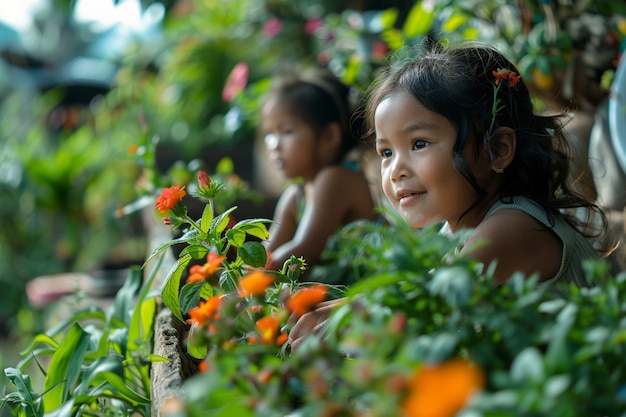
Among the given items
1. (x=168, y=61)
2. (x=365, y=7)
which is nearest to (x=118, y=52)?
(x=168, y=61)

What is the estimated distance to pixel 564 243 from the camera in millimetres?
1625

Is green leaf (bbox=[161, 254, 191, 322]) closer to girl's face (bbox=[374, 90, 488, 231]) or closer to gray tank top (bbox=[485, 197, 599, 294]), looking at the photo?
girl's face (bbox=[374, 90, 488, 231])

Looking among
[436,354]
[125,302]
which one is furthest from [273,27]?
[436,354]

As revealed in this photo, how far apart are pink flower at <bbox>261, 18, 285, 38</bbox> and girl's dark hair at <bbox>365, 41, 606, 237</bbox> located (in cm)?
278

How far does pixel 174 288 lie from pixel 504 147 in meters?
0.72

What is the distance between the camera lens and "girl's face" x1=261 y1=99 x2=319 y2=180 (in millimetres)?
2621

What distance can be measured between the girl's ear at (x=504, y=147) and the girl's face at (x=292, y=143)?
1.01 m

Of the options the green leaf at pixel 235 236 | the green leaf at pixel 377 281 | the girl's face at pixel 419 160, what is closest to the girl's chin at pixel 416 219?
the girl's face at pixel 419 160

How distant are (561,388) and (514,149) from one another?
40.2 inches

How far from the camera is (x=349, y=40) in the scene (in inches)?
130

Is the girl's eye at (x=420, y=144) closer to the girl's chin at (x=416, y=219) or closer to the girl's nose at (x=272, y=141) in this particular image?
the girl's chin at (x=416, y=219)

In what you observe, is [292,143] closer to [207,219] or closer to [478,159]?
[478,159]

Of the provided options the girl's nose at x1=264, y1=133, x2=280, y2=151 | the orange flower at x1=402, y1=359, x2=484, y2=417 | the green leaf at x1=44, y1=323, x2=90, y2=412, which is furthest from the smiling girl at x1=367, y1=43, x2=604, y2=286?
the girl's nose at x1=264, y1=133, x2=280, y2=151

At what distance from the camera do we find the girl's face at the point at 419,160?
1.61 metres
